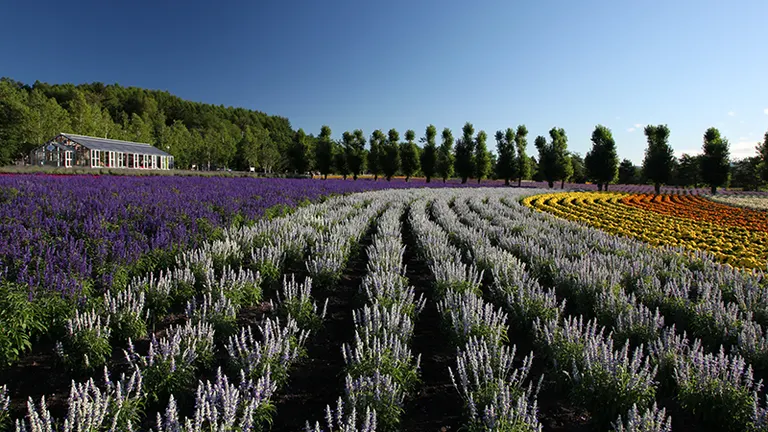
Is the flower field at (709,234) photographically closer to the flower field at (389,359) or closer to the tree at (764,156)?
the flower field at (389,359)

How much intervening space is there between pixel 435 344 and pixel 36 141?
64775mm

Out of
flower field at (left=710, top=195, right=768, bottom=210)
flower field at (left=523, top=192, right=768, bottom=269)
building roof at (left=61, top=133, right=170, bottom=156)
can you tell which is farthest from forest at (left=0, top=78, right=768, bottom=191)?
flower field at (left=523, top=192, right=768, bottom=269)

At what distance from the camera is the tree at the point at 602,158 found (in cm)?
4584

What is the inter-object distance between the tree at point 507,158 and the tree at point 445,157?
731 centimetres

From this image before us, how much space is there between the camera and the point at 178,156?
240 feet

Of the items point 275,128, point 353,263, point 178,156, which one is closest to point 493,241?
point 353,263

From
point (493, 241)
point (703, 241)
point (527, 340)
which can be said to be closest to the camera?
point (527, 340)

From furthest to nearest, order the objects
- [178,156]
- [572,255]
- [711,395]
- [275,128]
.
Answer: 1. [275,128]
2. [178,156]
3. [572,255]
4. [711,395]

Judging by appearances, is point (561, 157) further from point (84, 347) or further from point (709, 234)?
point (84, 347)

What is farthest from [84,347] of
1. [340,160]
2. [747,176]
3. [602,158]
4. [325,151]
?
[747,176]

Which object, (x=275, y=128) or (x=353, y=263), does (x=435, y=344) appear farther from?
(x=275, y=128)

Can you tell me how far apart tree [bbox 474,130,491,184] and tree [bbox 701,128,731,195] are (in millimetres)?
25313

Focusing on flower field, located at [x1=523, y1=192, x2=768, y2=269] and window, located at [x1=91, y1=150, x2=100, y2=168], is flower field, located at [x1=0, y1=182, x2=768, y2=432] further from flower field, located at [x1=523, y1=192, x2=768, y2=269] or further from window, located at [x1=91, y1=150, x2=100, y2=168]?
window, located at [x1=91, y1=150, x2=100, y2=168]

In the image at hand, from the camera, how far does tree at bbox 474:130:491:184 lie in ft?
190
